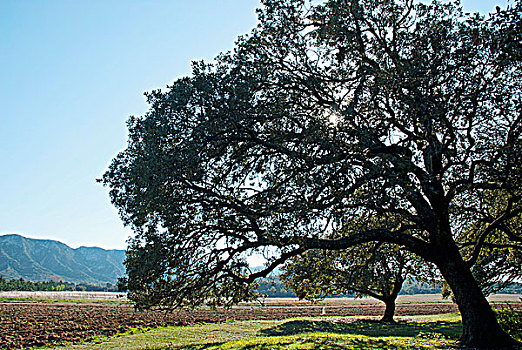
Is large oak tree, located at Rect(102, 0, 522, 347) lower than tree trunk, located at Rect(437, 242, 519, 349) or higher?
higher

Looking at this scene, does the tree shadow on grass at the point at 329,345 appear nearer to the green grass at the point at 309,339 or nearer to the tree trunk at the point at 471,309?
the green grass at the point at 309,339

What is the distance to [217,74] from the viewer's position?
15.6 metres

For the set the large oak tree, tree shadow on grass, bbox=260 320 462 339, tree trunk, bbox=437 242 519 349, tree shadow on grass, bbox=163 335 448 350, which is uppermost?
the large oak tree

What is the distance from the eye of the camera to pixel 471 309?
14641 mm

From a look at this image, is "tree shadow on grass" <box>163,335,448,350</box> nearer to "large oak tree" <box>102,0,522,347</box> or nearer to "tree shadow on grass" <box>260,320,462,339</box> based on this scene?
"large oak tree" <box>102,0,522,347</box>

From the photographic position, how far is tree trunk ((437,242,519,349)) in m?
14.0

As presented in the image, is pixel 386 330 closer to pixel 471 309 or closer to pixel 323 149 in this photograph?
pixel 471 309

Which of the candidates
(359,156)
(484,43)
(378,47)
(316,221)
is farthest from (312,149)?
(484,43)

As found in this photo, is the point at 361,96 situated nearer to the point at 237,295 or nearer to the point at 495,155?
the point at 495,155

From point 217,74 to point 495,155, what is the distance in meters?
12.0

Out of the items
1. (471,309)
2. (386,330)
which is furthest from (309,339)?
(386,330)

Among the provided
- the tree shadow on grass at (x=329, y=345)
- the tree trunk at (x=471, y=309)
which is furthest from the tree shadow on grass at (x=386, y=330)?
the tree trunk at (x=471, y=309)

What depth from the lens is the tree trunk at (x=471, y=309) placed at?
14.0 metres

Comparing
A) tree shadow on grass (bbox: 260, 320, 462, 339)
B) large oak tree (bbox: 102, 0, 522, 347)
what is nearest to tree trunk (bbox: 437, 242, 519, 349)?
large oak tree (bbox: 102, 0, 522, 347)
